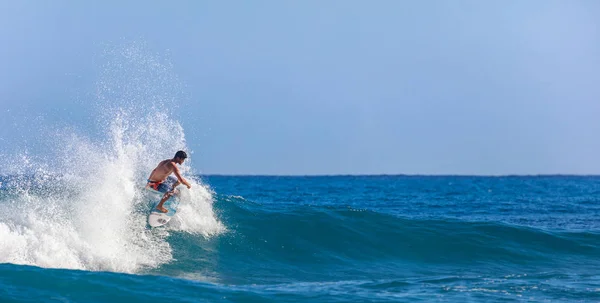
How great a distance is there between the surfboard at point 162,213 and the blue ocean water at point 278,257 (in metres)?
0.26

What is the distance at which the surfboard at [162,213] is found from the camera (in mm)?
15178

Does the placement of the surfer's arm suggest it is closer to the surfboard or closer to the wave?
the surfboard

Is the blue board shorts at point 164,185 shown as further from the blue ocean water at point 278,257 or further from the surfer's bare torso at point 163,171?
the blue ocean water at point 278,257

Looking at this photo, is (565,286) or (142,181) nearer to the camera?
(565,286)

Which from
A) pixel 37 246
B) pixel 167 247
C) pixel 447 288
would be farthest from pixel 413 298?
pixel 37 246

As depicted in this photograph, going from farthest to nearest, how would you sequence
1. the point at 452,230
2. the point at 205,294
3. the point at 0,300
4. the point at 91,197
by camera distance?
the point at 452,230 → the point at 91,197 → the point at 205,294 → the point at 0,300

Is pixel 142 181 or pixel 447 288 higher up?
pixel 142 181

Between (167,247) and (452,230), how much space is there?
329 inches

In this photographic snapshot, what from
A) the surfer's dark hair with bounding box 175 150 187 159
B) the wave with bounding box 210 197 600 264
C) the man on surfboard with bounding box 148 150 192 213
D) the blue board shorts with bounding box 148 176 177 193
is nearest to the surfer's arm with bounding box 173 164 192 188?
the man on surfboard with bounding box 148 150 192 213

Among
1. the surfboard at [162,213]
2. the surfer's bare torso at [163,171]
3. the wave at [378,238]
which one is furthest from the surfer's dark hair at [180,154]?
the wave at [378,238]

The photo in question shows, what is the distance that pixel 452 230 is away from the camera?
765 inches

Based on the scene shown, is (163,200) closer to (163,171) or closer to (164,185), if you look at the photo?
(164,185)

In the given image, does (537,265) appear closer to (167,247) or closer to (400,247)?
(400,247)

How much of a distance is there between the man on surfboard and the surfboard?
152 mm
